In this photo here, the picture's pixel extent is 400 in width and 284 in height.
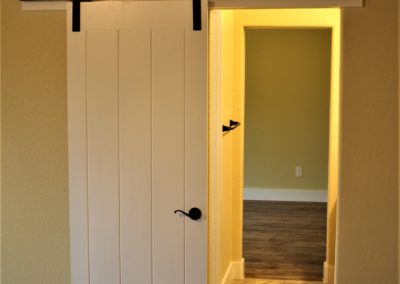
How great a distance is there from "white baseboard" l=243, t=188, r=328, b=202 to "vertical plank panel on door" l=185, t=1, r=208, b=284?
465cm

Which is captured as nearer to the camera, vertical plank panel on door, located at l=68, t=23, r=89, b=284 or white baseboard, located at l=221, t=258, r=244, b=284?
vertical plank panel on door, located at l=68, t=23, r=89, b=284

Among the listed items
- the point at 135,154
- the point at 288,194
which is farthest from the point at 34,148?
the point at 288,194

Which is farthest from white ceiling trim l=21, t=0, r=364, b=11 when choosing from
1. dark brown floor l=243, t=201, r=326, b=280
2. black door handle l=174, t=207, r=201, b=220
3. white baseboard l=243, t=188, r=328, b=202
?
white baseboard l=243, t=188, r=328, b=202

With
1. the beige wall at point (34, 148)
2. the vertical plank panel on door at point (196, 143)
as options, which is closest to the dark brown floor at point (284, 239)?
the vertical plank panel on door at point (196, 143)

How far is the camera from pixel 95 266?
8.98ft

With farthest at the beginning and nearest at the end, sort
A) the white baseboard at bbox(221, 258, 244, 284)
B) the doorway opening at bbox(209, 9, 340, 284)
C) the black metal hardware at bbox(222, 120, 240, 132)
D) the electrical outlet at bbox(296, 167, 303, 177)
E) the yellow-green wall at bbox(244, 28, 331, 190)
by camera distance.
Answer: the electrical outlet at bbox(296, 167, 303, 177) → the yellow-green wall at bbox(244, 28, 331, 190) → the white baseboard at bbox(221, 258, 244, 284) → the black metal hardware at bbox(222, 120, 240, 132) → the doorway opening at bbox(209, 9, 340, 284)

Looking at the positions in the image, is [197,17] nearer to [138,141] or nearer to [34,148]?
[138,141]

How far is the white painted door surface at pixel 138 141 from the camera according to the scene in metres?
2.59

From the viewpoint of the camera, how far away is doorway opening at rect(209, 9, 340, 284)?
3.36 metres

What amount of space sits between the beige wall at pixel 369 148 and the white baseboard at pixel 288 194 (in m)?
4.50

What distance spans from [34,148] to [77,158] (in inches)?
12.0

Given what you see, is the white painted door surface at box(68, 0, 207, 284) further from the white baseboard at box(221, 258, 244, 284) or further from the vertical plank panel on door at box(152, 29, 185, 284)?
the white baseboard at box(221, 258, 244, 284)

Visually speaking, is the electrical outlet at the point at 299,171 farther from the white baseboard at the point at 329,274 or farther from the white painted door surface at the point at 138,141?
the white painted door surface at the point at 138,141

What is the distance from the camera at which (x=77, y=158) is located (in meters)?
2.70
